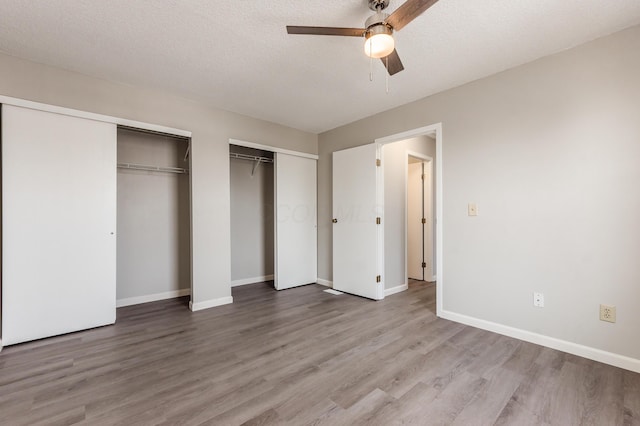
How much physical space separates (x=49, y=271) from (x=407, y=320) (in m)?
3.51

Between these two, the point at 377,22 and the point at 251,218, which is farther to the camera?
the point at 251,218

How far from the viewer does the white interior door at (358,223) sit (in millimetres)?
3850

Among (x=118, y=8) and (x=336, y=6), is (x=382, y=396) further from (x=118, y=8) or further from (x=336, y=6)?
(x=118, y=8)

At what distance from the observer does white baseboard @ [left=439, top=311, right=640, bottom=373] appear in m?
2.10

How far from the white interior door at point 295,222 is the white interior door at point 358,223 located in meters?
0.48

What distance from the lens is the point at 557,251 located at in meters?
2.41

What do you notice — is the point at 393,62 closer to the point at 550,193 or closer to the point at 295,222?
the point at 550,193

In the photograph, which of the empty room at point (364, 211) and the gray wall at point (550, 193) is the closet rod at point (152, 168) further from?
the gray wall at point (550, 193)

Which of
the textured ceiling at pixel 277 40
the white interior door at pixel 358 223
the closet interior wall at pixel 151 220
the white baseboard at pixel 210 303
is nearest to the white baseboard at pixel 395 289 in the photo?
the white interior door at pixel 358 223

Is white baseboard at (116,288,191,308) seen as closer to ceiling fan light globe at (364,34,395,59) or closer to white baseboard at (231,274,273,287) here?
white baseboard at (231,274,273,287)

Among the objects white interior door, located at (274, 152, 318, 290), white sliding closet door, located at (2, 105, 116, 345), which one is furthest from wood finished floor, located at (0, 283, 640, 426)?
white interior door, located at (274, 152, 318, 290)

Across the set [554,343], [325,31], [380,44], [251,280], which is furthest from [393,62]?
[251,280]

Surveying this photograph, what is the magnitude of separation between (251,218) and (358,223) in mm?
1897

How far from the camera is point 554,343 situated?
241 centimetres
